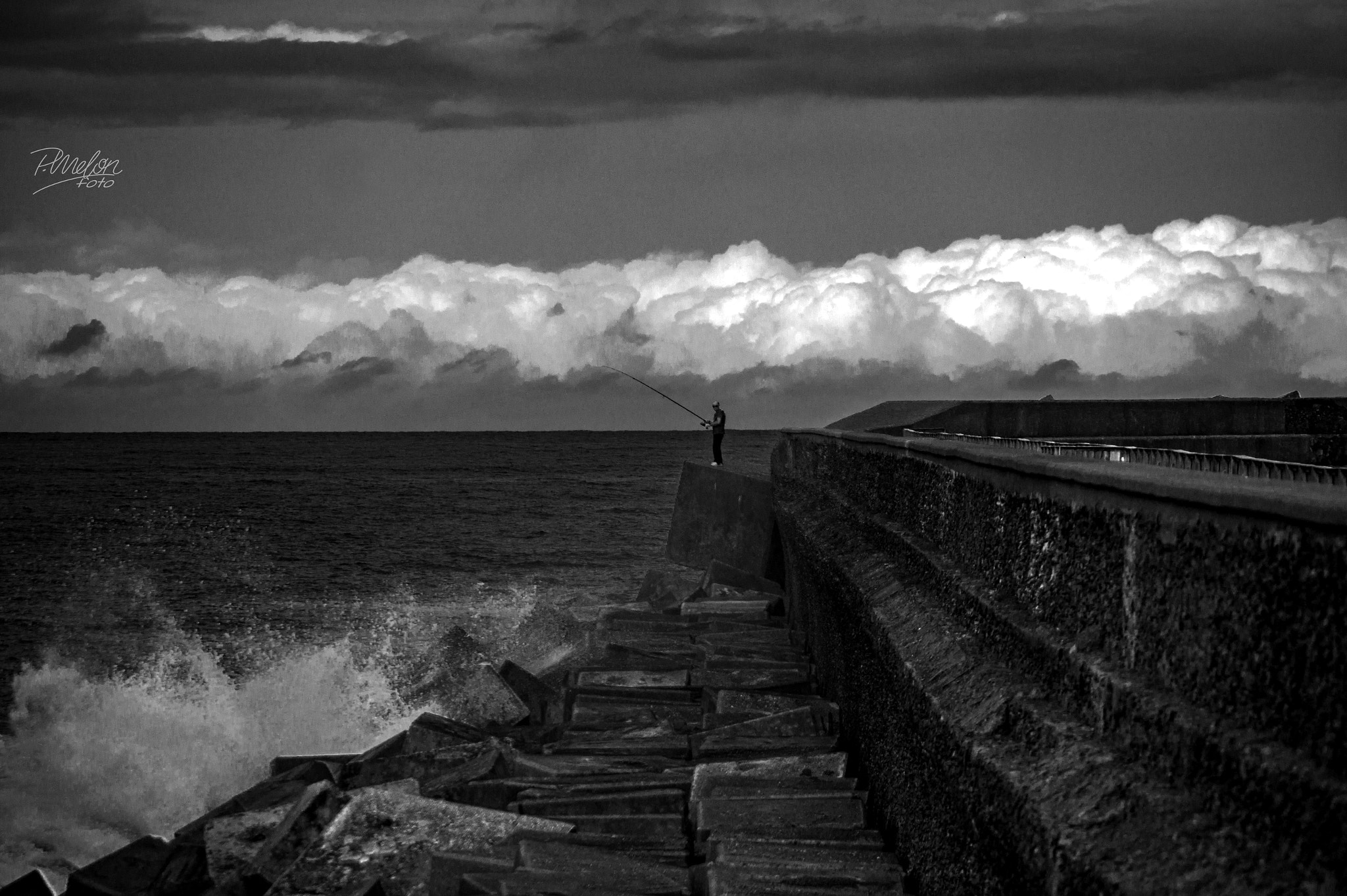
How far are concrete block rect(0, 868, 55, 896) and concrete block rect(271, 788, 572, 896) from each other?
1.97 metres

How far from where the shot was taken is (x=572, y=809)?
5.05 m

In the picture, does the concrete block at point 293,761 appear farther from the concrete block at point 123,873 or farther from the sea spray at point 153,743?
the concrete block at point 123,873

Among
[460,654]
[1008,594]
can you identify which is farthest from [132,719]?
[1008,594]

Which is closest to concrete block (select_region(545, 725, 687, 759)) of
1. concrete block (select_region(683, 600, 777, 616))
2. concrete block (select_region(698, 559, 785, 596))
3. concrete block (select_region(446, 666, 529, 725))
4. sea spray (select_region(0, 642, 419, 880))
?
concrete block (select_region(446, 666, 529, 725))

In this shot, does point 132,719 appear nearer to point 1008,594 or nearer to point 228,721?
point 228,721

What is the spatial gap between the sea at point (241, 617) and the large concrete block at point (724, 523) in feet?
1.98

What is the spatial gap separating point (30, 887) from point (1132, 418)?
46.4ft

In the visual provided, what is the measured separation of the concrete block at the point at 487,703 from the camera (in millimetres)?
7746

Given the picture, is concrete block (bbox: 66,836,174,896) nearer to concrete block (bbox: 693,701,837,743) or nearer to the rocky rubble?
the rocky rubble

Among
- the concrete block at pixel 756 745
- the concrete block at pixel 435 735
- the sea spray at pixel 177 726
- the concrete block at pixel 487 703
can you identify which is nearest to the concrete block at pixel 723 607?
the sea spray at pixel 177 726

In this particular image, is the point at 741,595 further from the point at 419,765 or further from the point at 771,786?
the point at 771,786

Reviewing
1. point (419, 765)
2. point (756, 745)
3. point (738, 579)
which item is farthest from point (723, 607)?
point (756, 745)

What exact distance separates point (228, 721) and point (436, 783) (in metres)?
8.20

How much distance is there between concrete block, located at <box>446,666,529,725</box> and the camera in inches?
305
